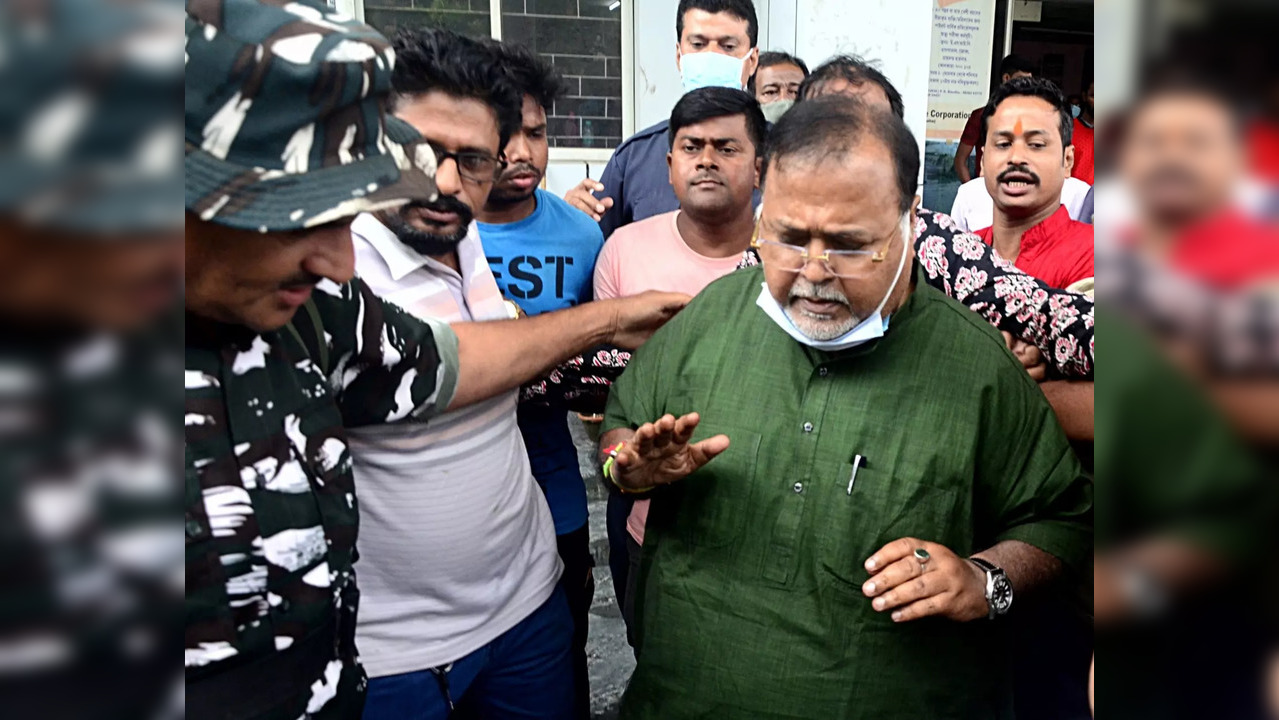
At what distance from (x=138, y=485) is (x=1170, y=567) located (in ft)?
1.82

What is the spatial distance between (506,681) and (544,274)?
117cm

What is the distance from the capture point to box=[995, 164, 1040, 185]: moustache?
2666mm

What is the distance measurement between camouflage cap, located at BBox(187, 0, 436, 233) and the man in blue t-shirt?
1.41 m

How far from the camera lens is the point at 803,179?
5.74ft

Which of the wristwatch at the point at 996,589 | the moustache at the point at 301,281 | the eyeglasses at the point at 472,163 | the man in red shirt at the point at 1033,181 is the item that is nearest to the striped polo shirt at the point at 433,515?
the eyeglasses at the point at 472,163

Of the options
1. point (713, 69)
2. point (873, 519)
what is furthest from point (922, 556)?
point (713, 69)

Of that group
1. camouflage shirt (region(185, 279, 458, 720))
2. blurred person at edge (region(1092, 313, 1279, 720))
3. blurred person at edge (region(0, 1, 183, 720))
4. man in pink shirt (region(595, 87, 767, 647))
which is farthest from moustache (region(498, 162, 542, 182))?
blurred person at edge (region(1092, 313, 1279, 720))

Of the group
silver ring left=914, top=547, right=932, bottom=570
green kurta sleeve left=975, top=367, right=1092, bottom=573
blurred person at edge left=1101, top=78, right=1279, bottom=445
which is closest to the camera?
blurred person at edge left=1101, top=78, right=1279, bottom=445

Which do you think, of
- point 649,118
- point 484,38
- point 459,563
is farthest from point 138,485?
point 649,118

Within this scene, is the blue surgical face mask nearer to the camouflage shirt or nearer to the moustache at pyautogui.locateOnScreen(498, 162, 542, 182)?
the moustache at pyautogui.locateOnScreen(498, 162, 542, 182)

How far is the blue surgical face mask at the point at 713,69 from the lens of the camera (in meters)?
3.82

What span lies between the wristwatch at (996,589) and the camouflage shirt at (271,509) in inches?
45.5

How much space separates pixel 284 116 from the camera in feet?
3.09

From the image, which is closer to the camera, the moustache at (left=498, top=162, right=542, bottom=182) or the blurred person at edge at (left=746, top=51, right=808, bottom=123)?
the moustache at (left=498, top=162, right=542, bottom=182)
